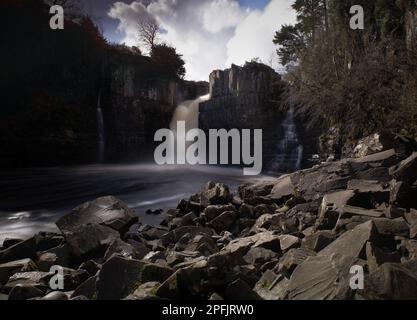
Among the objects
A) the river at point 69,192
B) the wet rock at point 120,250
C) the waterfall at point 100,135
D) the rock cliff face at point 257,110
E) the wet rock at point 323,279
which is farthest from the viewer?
the waterfall at point 100,135

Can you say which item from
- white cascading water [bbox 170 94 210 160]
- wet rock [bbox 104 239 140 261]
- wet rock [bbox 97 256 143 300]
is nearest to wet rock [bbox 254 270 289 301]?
wet rock [bbox 97 256 143 300]

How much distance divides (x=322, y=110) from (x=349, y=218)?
33.8ft

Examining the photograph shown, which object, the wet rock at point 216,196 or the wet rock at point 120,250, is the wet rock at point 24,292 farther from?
the wet rock at point 216,196

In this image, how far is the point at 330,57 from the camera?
1434cm

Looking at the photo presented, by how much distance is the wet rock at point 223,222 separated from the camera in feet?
22.4

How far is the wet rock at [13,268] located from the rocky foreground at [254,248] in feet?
0.05

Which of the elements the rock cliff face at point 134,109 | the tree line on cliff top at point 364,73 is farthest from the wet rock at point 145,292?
the rock cliff face at point 134,109

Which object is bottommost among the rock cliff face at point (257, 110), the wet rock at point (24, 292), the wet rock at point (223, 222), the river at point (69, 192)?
the river at point (69, 192)

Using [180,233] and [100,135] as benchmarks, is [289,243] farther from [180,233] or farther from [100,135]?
[100,135]

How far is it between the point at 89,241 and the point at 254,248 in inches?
115

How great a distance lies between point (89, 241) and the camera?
5.65 m

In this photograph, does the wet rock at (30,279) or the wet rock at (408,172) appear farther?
the wet rock at (408,172)

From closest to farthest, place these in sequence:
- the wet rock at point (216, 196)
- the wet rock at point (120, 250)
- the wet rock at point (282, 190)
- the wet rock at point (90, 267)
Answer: the wet rock at point (90, 267)
the wet rock at point (120, 250)
the wet rock at point (282, 190)
the wet rock at point (216, 196)
